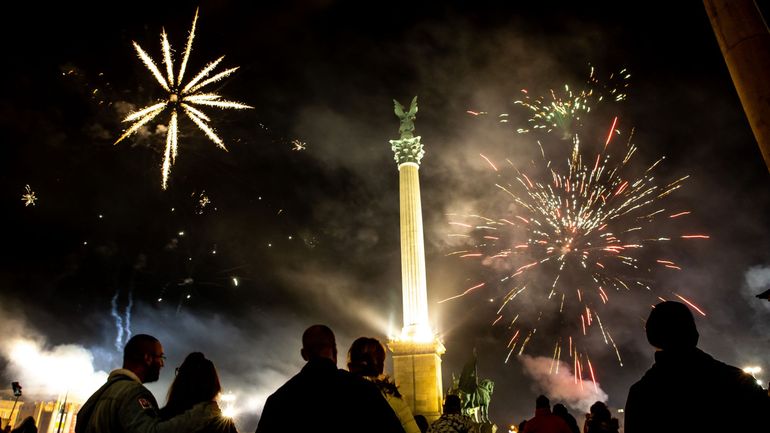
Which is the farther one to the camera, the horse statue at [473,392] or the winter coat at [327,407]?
the horse statue at [473,392]

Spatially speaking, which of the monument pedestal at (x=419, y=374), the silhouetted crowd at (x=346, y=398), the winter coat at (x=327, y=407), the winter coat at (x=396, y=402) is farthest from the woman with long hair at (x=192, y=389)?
the monument pedestal at (x=419, y=374)

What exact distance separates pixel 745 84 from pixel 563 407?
263 inches

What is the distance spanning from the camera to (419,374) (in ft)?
84.5

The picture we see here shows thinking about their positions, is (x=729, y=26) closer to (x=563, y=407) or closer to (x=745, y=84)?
(x=745, y=84)

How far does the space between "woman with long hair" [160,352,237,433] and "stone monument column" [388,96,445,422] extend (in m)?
22.3

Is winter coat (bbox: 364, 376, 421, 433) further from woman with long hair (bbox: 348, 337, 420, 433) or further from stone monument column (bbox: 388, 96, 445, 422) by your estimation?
stone monument column (bbox: 388, 96, 445, 422)

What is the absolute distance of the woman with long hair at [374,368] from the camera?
452 centimetres

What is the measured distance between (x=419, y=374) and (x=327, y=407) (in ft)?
79.1

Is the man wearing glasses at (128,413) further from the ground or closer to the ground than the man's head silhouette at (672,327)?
closer to the ground

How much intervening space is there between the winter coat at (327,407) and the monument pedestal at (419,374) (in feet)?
76.1

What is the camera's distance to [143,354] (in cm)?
443

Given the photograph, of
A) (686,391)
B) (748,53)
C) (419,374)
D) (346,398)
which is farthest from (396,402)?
(419,374)

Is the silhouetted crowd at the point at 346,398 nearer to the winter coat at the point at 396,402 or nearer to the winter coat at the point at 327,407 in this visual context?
the winter coat at the point at 327,407

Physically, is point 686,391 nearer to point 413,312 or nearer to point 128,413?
point 128,413
